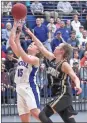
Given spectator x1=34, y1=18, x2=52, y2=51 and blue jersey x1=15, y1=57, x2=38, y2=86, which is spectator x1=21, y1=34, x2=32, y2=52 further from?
blue jersey x1=15, y1=57, x2=38, y2=86

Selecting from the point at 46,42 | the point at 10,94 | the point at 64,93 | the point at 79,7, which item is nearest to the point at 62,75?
the point at 64,93

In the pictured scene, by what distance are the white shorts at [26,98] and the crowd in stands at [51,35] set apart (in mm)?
2867

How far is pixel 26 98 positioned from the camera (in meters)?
9.52

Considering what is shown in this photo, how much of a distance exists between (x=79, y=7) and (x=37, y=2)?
177cm

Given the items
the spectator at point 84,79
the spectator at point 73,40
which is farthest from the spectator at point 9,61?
the spectator at point 73,40

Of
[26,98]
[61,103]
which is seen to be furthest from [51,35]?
[61,103]

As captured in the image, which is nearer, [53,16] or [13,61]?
[13,61]

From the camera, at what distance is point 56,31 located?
646 inches

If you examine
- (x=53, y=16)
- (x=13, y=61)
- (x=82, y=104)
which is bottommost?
(x=82, y=104)

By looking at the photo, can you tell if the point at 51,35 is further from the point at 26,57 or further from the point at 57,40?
the point at 26,57

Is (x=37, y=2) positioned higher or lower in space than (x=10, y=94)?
higher

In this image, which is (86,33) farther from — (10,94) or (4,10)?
(10,94)

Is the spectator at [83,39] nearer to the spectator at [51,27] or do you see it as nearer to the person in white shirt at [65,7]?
the spectator at [51,27]

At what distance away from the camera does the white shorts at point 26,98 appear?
9.49m
